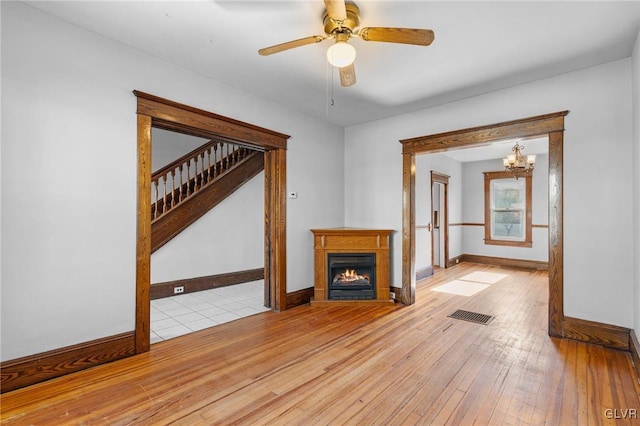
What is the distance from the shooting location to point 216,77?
3.33m

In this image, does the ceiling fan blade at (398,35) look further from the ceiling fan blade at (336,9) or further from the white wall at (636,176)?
the white wall at (636,176)

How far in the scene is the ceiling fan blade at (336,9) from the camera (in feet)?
5.71

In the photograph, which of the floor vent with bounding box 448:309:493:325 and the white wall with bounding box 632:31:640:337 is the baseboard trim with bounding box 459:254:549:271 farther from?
the white wall with bounding box 632:31:640:337

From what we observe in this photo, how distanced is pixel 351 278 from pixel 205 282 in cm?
256

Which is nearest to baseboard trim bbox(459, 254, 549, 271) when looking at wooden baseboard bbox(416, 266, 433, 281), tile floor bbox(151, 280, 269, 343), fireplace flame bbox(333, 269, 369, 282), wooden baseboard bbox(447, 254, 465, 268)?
wooden baseboard bbox(447, 254, 465, 268)

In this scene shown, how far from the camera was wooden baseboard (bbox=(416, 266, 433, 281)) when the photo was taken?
5.98m

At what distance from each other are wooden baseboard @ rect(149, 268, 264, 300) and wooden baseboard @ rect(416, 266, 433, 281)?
123 inches

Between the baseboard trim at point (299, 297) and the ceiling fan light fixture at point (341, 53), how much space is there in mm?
3075

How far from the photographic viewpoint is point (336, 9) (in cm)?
180

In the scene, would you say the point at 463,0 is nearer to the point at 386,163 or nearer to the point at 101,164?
the point at 386,163

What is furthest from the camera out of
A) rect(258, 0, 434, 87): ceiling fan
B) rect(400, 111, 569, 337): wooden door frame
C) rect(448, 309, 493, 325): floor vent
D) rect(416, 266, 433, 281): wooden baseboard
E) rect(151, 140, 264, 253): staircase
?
rect(416, 266, 433, 281): wooden baseboard

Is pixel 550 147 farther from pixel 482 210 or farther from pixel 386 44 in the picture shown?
pixel 482 210

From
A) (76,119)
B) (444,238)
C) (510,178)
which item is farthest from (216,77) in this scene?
(510,178)

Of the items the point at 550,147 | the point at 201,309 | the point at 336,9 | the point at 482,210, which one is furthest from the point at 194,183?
the point at 482,210
